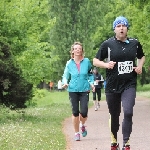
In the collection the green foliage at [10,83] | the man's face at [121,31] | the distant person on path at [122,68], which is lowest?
the green foliage at [10,83]

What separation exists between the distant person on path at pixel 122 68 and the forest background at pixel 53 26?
31.0ft

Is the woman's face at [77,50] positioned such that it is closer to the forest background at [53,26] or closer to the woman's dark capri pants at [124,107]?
the woman's dark capri pants at [124,107]

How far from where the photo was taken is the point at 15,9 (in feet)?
74.1

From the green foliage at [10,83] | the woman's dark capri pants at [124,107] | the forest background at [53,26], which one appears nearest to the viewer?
the woman's dark capri pants at [124,107]

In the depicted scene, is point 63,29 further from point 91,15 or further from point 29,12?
point 29,12

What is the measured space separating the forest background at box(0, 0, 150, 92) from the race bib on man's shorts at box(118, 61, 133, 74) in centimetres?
966

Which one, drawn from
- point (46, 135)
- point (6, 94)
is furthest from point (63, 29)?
point (46, 135)

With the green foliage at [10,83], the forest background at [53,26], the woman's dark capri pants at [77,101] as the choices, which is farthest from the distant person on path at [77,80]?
the forest background at [53,26]

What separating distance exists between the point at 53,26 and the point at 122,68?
89.3 feet

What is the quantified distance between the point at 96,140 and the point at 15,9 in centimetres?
1202

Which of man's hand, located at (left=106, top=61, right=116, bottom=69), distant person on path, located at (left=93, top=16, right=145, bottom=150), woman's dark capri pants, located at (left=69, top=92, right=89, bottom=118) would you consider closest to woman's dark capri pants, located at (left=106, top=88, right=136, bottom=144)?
distant person on path, located at (left=93, top=16, right=145, bottom=150)

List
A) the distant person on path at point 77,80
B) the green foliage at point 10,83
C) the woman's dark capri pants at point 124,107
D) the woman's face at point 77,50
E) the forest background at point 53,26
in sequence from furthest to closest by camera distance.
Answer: the forest background at point 53,26
the green foliage at point 10,83
the distant person on path at point 77,80
the woman's face at point 77,50
the woman's dark capri pants at point 124,107

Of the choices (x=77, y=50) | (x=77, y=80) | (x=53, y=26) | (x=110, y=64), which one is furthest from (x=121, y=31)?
(x=53, y=26)

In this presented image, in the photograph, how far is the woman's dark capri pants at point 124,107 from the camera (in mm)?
8266
